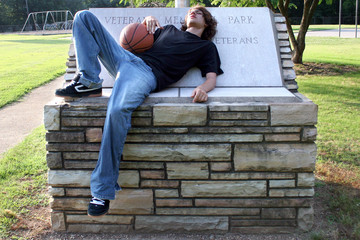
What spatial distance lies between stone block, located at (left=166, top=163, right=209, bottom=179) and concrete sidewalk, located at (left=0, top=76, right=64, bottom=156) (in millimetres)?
2732

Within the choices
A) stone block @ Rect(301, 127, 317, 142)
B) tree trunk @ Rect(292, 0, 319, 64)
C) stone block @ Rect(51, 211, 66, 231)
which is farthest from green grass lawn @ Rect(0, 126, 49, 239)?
tree trunk @ Rect(292, 0, 319, 64)

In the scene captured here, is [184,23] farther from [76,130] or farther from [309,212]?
[309,212]

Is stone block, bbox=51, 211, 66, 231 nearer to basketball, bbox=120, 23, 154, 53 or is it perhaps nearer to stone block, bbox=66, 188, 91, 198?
stone block, bbox=66, 188, 91, 198

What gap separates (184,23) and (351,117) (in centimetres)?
347

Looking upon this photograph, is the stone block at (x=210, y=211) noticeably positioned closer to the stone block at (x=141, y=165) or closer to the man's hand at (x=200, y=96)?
the stone block at (x=141, y=165)

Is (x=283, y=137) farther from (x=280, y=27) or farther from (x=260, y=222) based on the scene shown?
(x=280, y=27)

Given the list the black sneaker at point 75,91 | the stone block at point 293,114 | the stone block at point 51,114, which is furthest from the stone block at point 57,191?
the stone block at point 293,114

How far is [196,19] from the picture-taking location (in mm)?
3299

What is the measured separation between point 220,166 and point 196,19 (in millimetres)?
1414

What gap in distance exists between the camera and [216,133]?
2.60 m

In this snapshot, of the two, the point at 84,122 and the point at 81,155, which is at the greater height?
the point at 84,122

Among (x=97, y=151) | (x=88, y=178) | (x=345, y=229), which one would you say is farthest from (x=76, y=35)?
(x=345, y=229)

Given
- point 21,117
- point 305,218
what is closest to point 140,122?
point 305,218

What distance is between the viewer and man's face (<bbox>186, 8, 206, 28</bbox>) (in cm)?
331
